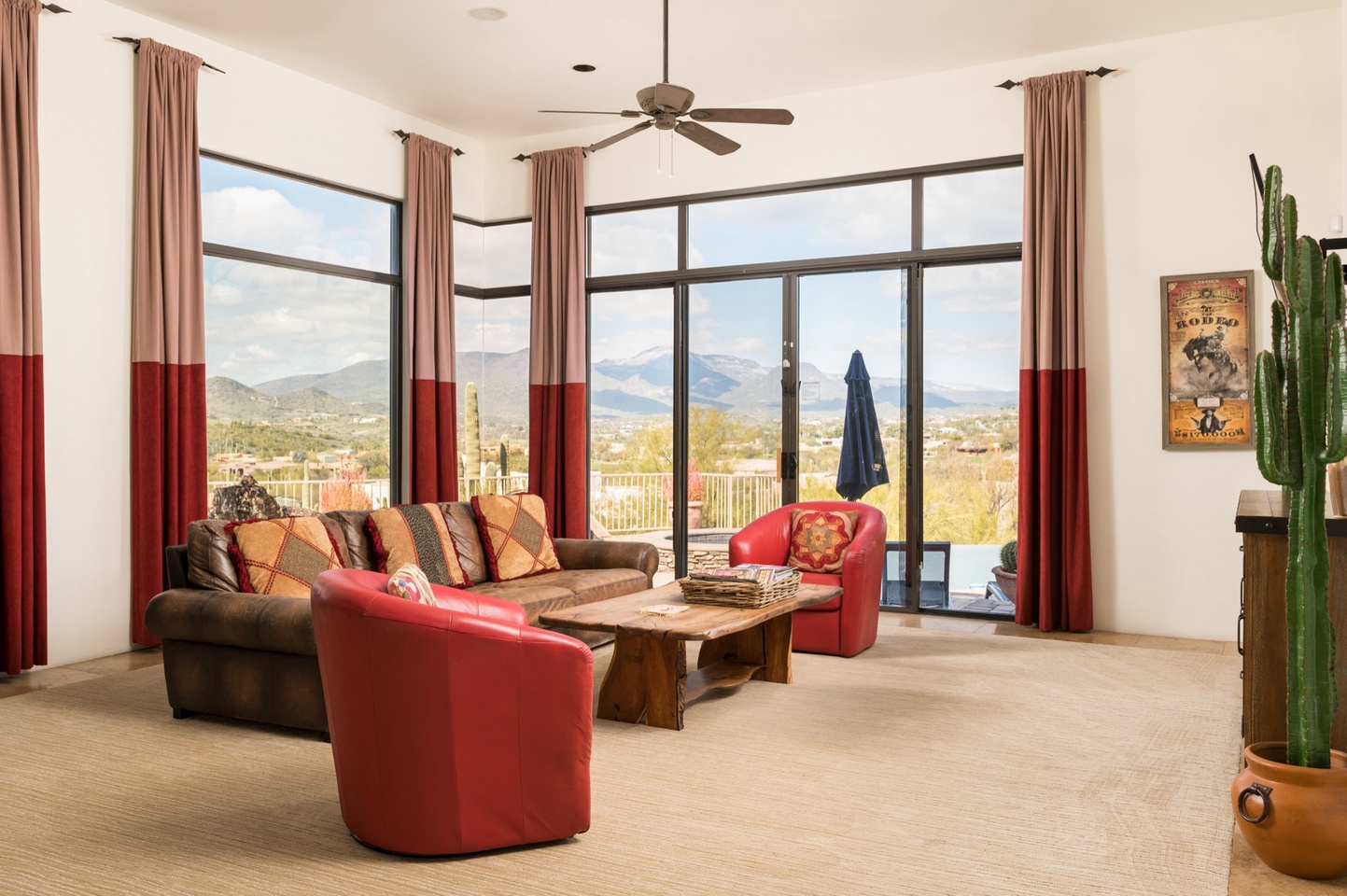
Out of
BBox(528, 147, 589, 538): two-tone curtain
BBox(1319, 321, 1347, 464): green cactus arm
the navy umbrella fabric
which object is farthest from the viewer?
BBox(528, 147, 589, 538): two-tone curtain

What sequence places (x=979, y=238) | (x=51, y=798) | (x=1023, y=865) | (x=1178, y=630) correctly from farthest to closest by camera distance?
(x=979, y=238) → (x=1178, y=630) → (x=51, y=798) → (x=1023, y=865)

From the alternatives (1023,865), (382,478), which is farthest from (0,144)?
(1023,865)

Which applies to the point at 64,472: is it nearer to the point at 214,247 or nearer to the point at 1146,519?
the point at 214,247

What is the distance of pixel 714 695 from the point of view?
474 cm

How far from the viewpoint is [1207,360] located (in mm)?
6105

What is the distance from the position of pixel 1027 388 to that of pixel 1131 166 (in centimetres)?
144

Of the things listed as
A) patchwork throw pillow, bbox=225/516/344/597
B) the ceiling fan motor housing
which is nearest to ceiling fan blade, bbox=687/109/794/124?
the ceiling fan motor housing

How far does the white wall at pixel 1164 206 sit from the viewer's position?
588cm

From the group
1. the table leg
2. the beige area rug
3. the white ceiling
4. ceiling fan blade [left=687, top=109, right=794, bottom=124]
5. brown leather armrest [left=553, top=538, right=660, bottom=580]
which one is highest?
the white ceiling

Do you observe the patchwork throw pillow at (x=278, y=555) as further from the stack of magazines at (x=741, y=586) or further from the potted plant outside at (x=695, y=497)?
the potted plant outside at (x=695, y=497)

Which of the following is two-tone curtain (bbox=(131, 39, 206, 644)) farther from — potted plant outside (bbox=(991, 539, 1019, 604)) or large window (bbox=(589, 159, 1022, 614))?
potted plant outside (bbox=(991, 539, 1019, 604))

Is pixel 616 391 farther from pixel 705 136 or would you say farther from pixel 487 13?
pixel 705 136

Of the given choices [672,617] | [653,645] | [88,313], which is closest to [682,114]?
[672,617]

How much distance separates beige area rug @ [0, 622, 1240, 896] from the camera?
274cm
